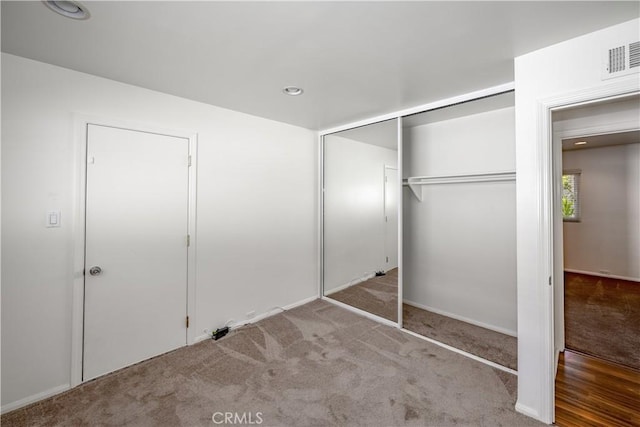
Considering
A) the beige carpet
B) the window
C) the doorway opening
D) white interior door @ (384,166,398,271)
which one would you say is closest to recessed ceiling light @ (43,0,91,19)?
the beige carpet

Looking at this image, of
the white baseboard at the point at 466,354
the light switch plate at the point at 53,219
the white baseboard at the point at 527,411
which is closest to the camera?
the white baseboard at the point at 527,411

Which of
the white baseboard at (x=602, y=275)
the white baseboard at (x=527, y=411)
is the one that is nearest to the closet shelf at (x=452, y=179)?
the white baseboard at (x=527, y=411)

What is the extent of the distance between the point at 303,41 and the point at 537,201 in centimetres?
183

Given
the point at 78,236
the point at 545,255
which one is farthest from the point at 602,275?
the point at 78,236

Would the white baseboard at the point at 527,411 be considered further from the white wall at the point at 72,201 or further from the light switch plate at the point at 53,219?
the light switch plate at the point at 53,219

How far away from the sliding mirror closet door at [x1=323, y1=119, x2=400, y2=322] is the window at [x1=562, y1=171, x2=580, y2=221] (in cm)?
466

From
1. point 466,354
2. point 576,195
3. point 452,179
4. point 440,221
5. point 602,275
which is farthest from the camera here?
point 576,195

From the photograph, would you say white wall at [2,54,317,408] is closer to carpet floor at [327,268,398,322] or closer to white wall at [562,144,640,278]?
carpet floor at [327,268,398,322]

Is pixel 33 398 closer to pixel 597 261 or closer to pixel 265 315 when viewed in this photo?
pixel 265 315

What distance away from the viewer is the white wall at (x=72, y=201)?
189 centimetres

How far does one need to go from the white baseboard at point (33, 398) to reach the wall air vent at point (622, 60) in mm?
4174

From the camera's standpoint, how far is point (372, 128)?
3.39m

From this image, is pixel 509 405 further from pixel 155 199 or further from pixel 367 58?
pixel 155 199

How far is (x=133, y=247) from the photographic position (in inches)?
94.4
